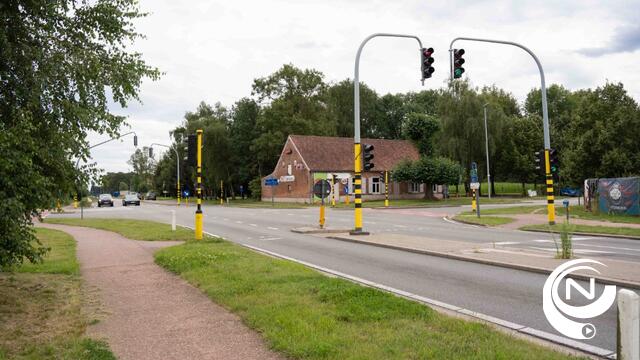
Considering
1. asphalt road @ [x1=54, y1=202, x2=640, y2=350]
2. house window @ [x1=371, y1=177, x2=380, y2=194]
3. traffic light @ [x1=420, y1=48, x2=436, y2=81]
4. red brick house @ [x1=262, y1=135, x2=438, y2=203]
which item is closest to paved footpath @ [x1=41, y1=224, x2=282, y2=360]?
asphalt road @ [x1=54, y1=202, x2=640, y2=350]

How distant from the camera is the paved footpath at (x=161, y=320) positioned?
212 inches

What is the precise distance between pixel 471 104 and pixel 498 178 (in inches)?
867

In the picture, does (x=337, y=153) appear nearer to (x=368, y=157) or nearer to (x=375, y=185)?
(x=375, y=185)

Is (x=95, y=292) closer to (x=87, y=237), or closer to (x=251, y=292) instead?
(x=251, y=292)

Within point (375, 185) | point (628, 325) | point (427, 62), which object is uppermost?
point (427, 62)

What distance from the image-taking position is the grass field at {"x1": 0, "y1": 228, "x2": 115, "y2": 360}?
17.4ft

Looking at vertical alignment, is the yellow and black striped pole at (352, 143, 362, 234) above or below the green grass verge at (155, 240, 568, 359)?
above

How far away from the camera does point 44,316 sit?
676 cm

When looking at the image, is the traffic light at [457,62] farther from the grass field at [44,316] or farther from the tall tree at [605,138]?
the tall tree at [605,138]

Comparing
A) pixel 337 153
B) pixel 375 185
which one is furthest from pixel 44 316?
pixel 337 153

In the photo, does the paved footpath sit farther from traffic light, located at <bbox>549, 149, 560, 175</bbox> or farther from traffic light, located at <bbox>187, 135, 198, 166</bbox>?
traffic light, located at <bbox>549, 149, 560, 175</bbox>

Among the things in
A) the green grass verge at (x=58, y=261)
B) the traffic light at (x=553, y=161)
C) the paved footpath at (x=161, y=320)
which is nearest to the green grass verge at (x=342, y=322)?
the paved footpath at (x=161, y=320)

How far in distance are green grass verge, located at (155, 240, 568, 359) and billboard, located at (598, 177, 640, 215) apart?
868 inches

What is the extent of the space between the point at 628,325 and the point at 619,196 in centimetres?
2674
